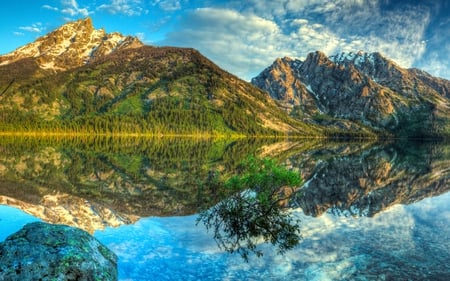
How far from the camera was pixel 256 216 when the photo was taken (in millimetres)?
27719

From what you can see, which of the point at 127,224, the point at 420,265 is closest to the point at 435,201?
the point at 420,265

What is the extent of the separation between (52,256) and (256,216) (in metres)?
17.6

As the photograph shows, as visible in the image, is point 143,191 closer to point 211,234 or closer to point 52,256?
point 211,234

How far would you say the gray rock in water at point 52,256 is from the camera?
12188 mm

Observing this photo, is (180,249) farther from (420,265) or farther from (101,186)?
(101,186)

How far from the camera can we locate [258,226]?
26.7m

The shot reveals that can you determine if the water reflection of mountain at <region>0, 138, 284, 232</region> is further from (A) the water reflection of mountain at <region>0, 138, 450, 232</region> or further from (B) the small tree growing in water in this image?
(B) the small tree growing in water

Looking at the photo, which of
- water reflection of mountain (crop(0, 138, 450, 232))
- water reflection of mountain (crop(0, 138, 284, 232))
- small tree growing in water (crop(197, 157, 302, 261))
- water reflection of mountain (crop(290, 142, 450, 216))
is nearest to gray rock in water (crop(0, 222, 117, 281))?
small tree growing in water (crop(197, 157, 302, 261))

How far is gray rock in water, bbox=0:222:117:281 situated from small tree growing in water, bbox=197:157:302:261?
1133 cm

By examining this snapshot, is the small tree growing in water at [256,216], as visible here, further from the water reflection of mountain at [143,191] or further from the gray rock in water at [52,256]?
the gray rock in water at [52,256]

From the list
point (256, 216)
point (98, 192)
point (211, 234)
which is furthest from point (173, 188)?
point (256, 216)

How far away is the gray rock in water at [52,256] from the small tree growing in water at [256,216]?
11334mm

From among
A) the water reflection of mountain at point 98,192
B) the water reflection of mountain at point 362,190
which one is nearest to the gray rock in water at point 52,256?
the water reflection of mountain at point 98,192

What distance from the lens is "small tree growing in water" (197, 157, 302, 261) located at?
25297mm
